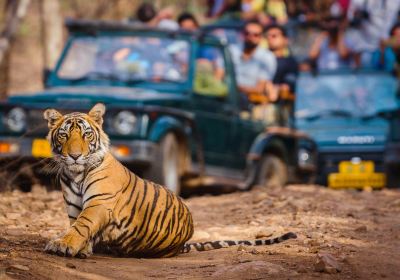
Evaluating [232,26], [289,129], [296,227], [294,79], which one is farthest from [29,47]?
[296,227]

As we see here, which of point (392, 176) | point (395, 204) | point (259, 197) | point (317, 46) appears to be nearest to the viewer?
point (395, 204)

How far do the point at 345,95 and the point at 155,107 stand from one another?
6.33 meters

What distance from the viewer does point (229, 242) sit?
7.41 m

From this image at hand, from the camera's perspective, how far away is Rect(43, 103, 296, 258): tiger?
629 centimetres

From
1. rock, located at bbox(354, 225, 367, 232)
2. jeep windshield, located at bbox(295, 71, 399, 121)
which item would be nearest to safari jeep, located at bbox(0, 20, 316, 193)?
jeep windshield, located at bbox(295, 71, 399, 121)

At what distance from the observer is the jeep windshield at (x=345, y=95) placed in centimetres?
1638

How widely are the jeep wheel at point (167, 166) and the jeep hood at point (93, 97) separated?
432 millimetres

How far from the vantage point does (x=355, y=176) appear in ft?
51.5

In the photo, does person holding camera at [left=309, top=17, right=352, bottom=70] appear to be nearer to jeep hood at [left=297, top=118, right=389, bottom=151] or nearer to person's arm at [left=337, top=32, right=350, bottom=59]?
person's arm at [left=337, top=32, right=350, bottom=59]

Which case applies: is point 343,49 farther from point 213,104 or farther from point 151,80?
point 151,80

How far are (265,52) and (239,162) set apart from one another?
4.16 metres

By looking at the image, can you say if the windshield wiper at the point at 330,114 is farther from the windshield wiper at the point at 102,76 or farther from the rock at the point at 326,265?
the rock at the point at 326,265

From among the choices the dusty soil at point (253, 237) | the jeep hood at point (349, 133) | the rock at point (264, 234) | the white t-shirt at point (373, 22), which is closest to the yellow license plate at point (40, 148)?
the dusty soil at point (253, 237)

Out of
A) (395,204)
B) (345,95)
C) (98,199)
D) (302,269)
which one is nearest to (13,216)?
(98,199)
